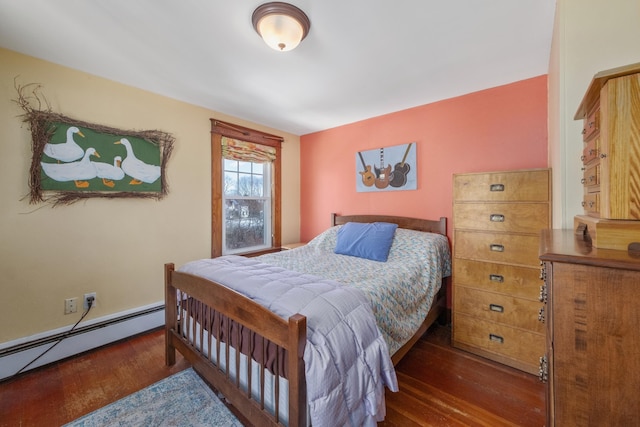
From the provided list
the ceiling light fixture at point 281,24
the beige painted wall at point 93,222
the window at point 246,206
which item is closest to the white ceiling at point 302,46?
the ceiling light fixture at point 281,24

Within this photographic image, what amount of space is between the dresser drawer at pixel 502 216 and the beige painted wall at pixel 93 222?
100 inches

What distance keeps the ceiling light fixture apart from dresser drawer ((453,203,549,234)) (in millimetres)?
1738

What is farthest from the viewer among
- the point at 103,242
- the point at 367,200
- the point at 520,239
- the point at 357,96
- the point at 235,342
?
the point at 367,200

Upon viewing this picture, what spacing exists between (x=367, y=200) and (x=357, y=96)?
3.99ft

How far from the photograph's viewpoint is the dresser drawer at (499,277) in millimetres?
1869

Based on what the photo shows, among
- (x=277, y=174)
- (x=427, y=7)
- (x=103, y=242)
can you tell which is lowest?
(x=103, y=242)

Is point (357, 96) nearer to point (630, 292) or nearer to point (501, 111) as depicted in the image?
point (501, 111)

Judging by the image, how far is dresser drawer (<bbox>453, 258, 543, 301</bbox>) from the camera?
6.13ft

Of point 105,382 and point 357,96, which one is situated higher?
point 357,96

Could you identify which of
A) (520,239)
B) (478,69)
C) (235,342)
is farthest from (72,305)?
(478,69)

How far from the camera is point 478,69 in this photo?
2.07 metres

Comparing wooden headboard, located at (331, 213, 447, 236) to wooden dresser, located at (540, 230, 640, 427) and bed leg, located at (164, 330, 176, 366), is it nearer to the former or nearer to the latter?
wooden dresser, located at (540, 230, 640, 427)

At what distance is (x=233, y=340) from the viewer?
1376mm

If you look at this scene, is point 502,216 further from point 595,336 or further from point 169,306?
point 169,306
